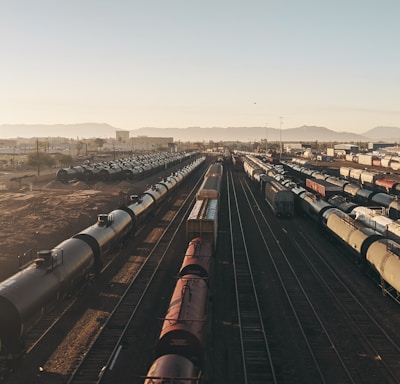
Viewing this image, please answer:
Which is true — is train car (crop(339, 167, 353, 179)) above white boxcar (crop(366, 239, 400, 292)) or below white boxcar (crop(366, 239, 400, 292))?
above

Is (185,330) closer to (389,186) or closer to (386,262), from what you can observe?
(386,262)

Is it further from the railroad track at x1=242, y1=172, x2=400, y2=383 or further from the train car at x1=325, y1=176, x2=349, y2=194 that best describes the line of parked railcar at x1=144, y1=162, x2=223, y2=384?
the train car at x1=325, y1=176, x2=349, y2=194

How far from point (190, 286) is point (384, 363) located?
399 inches

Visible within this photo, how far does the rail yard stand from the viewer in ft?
53.5

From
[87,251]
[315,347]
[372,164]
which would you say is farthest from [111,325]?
[372,164]

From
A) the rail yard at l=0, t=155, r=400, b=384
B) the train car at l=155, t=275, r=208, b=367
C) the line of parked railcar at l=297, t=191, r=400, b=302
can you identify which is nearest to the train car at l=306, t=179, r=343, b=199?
the line of parked railcar at l=297, t=191, r=400, b=302

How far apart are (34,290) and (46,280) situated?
109 cm

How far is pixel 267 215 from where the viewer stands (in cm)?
4941

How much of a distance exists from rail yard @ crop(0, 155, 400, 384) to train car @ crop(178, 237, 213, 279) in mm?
73

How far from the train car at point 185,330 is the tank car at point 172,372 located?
5.36 feet

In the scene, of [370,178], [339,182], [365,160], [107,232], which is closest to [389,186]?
[339,182]

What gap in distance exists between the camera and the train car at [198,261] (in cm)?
2117

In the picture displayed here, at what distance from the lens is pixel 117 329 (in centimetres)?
2030

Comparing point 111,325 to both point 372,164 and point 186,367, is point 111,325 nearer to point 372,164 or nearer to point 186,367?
point 186,367
